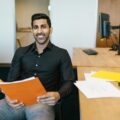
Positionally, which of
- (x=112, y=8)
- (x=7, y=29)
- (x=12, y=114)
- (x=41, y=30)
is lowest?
(x=12, y=114)

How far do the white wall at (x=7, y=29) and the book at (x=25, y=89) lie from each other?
3641 millimetres

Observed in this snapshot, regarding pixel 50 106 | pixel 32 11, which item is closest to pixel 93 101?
pixel 50 106

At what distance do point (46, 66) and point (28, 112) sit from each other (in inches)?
18.4

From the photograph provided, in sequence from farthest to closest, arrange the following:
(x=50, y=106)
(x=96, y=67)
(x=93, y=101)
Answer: (x=96, y=67), (x=50, y=106), (x=93, y=101)

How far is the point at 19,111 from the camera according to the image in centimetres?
184

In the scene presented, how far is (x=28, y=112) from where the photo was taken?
1.76 meters

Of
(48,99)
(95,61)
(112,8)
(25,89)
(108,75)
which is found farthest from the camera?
(112,8)

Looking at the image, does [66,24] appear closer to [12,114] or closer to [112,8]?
[112,8]

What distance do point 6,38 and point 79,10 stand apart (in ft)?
5.08

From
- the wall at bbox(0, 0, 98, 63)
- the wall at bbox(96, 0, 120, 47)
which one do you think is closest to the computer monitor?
the wall at bbox(96, 0, 120, 47)

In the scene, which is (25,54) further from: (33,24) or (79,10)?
(79,10)

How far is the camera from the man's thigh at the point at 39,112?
5.54 ft

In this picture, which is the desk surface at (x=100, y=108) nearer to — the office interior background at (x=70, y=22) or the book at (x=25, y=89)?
the book at (x=25, y=89)

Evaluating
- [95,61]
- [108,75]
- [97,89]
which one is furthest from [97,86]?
[95,61]
